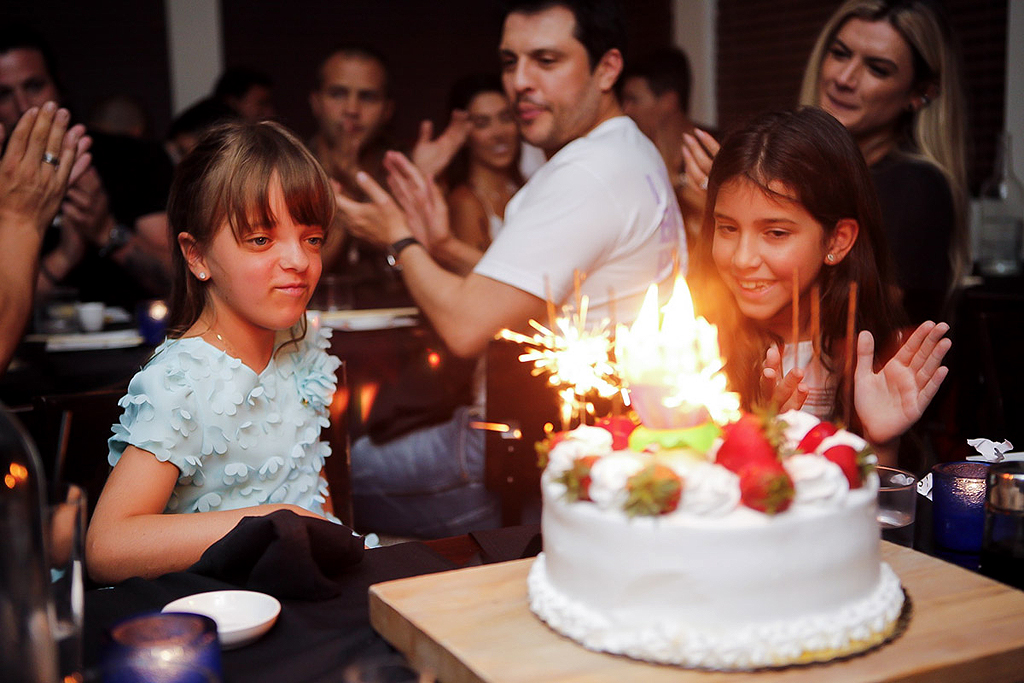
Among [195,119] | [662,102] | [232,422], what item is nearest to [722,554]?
[232,422]

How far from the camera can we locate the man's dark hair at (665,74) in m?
4.92

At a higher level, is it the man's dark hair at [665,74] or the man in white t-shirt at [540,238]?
the man's dark hair at [665,74]

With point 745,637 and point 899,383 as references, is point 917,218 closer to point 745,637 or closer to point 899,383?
point 899,383

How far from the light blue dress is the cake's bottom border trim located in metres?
0.79

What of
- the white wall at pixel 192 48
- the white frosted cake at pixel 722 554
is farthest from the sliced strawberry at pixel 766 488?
the white wall at pixel 192 48

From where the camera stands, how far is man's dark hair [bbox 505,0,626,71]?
8.57ft

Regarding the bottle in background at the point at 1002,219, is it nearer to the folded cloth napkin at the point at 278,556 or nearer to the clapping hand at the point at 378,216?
the clapping hand at the point at 378,216

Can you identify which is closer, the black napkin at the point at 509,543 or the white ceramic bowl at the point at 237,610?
the white ceramic bowl at the point at 237,610

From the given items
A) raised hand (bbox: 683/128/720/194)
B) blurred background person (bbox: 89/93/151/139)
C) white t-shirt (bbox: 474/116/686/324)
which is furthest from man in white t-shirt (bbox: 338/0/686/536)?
blurred background person (bbox: 89/93/151/139)

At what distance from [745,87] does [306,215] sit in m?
5.21

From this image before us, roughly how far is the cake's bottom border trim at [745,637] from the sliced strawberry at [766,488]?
0.12m

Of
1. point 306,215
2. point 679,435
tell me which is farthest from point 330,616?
point 306,215

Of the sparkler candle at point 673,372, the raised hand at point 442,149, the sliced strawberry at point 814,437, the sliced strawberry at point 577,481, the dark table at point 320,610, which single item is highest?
the raised hand at point 442,149

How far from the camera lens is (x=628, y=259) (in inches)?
100
